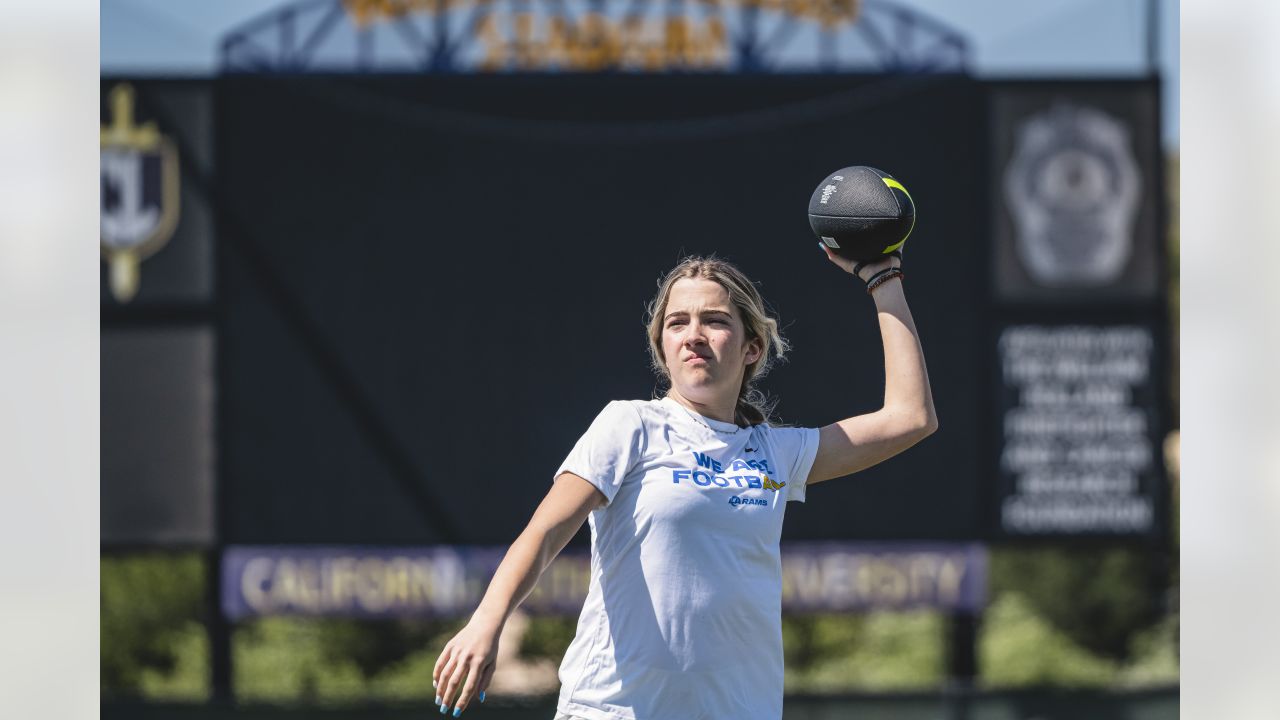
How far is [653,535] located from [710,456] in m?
0.19

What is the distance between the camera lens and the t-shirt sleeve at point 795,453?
311 centimetres

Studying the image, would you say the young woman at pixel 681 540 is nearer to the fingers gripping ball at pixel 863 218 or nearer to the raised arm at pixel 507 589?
the raised arm at pixel 507 589

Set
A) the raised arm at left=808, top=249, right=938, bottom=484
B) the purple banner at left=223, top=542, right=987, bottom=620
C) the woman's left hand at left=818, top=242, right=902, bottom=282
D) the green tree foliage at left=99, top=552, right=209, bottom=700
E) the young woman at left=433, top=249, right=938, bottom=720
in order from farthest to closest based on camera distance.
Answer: the green tree foliage at left=99, top=552, right=209, bottom=700 < the purple banner at left=223, top=542, right=987, bottom=620 < the woman's left hand at left=818, top=242, right=902, bottom=282 < the raised arm at left=808, top=249, right=938, bottom=484 < the young woman at left=433, top=249, right=938, bottom=720

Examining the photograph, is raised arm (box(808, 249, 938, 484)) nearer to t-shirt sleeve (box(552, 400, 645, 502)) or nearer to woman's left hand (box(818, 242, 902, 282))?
woman's left hand (box(818, 242, 902, 282))

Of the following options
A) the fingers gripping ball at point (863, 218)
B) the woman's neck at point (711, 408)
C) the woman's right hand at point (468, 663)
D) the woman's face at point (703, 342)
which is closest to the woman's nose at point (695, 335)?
the woman's face at point (703, 342)

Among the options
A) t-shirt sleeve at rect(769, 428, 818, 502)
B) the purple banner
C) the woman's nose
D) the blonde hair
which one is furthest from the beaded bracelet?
the purple banner

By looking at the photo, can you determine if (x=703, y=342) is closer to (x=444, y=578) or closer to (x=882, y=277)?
(x=882, y=277)

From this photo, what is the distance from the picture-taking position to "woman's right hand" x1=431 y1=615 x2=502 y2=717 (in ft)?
8.58

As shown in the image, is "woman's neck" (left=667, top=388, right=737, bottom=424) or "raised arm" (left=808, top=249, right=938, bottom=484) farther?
"raised arm" (left=808, top=249, right=938, bottom=484)

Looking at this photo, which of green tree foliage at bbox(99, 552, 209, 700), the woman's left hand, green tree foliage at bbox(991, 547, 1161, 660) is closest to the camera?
the woman's left hand

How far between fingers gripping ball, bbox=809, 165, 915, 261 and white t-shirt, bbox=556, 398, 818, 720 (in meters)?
0.57

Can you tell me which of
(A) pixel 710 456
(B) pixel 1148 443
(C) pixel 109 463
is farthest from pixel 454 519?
(A) pixel 710 456

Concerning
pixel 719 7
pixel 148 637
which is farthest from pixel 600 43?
pixel 148 637

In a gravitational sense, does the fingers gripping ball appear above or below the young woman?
above
